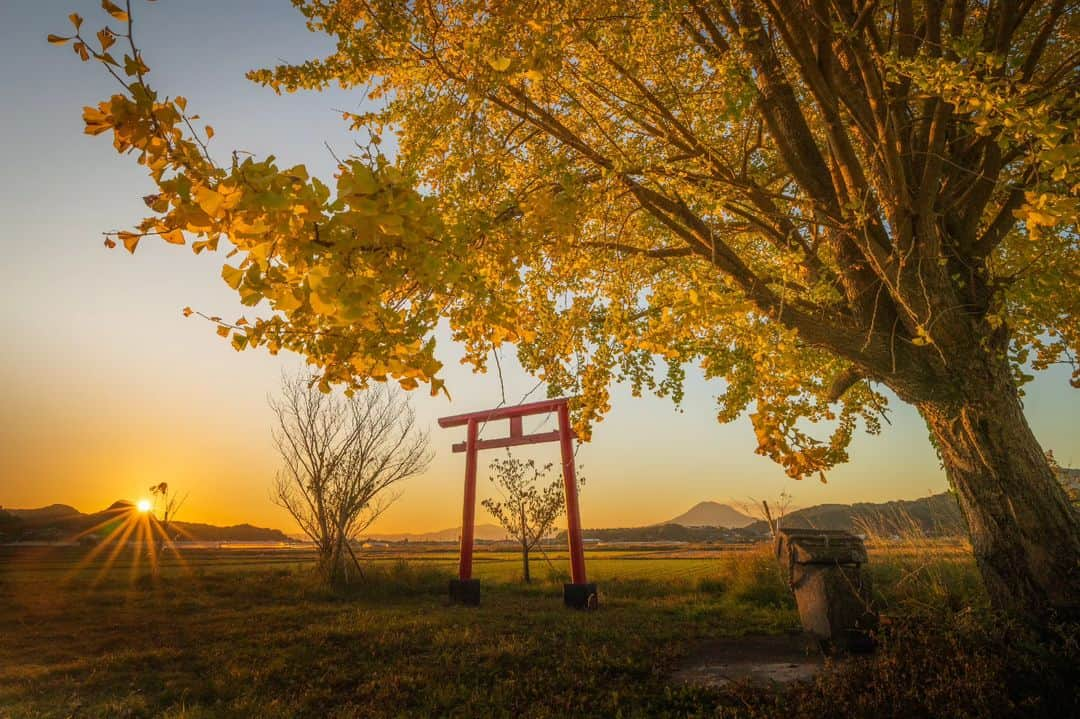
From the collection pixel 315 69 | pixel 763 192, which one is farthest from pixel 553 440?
pixel 315 69

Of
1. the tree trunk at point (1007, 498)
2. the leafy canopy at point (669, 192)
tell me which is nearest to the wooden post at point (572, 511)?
the leafy canopy at point (669, 192)

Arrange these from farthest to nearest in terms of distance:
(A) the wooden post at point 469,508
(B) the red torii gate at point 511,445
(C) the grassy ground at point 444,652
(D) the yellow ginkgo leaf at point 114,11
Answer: (A) the wooden post at point 469,508 → (B) the red torii gate at point 511,445 → (C) the grassy ground at point 444,652 → (D) the yellow ginkgo leaf at point 114,11

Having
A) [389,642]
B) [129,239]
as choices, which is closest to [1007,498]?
[129,239]

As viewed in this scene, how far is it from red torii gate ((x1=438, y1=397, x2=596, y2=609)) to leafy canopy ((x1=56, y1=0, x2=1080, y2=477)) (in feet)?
12.8

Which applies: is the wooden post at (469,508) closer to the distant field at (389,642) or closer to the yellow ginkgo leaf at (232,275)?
the distant field at (389,642)

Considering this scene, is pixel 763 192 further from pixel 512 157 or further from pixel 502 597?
pixel 502 597

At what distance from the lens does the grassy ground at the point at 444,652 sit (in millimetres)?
3648

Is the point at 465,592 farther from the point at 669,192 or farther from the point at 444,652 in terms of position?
the point at 669,192

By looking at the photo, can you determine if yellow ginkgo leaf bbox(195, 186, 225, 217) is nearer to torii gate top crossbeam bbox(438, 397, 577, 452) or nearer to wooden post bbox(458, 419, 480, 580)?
torii gate top crossbeam bbox(438, 397, 577, 452)

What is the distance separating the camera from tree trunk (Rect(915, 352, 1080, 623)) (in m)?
3.84

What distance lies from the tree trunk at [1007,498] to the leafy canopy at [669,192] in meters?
0.34

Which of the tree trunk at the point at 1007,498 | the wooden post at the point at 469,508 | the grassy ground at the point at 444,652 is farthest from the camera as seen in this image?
the wooden post at the point at 469,508

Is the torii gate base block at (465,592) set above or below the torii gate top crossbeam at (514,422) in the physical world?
below

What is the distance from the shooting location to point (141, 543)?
14.8 m
